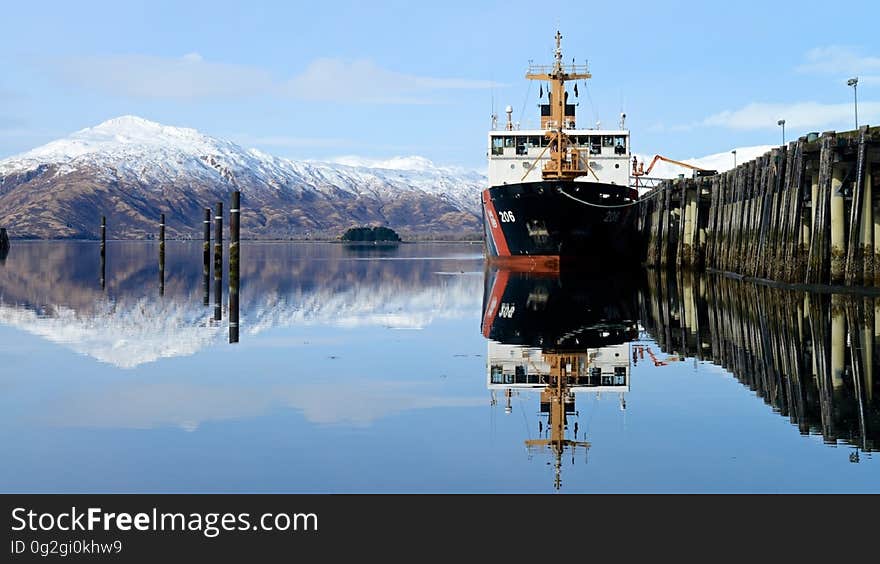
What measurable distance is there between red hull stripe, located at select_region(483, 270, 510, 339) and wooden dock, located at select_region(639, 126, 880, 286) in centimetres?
976

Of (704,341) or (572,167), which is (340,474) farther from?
(572,167)

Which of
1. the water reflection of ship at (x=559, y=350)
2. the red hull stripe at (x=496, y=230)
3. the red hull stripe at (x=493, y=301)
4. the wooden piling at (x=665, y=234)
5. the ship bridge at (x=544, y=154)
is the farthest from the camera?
the ship bridge at (x=544, y=154)

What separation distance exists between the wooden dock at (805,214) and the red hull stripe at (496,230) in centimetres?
1106

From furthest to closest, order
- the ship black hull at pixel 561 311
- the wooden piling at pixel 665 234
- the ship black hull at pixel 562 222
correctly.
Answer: the wooden piling at pixel 665 234 → the ship black hull at pixel 562 222 → the ship black hull at pixel 561 311

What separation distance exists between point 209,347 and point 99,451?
1109cm

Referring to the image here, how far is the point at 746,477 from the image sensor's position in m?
10.1

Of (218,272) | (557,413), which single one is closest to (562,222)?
(218,272)

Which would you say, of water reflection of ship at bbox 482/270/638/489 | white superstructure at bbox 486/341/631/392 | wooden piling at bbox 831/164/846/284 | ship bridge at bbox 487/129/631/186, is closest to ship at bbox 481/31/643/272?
ship bridge at bbox 487/129/631/186

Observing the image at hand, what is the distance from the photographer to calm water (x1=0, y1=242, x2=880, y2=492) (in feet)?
33.9

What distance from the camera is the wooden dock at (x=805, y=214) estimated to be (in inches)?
1238

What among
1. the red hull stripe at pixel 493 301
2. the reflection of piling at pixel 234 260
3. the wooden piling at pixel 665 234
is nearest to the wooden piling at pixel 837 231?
the red hull stripe at pixel 493 301

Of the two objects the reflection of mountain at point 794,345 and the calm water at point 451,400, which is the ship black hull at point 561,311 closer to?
the calm water at point 451,400

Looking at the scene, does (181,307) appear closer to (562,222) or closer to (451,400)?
(451,400)

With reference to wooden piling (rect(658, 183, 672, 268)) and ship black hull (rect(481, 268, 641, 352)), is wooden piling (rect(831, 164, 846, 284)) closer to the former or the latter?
ship black hull (rect(481, 268, 641, 352))
